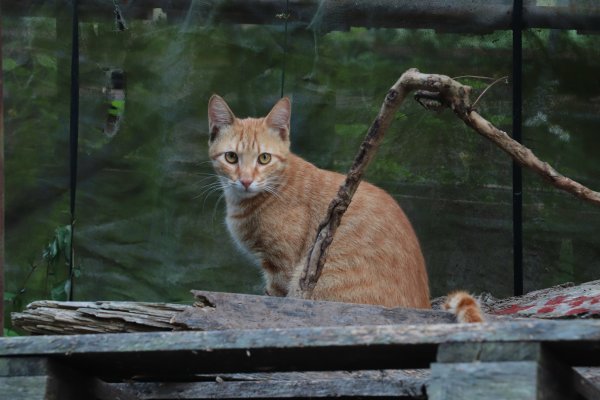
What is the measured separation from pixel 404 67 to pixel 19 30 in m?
2.29

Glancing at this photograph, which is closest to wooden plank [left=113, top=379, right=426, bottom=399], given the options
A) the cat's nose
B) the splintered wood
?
the splintered wood

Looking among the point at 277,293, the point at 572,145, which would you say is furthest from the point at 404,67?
the point at 277,293

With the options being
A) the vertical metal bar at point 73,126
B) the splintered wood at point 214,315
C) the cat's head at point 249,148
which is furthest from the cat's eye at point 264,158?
the splintered wood at point 214,315

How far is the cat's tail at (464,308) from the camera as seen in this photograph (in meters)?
3.32

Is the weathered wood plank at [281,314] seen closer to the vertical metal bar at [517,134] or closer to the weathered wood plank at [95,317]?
the weathered wood plank at [95,317]

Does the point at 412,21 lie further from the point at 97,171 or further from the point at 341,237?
the point at 97,171

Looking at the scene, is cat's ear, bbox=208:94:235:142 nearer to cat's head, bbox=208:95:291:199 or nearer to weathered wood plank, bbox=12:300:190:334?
cat's head, bbox=208:95:291:199

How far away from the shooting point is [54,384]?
2873 mm

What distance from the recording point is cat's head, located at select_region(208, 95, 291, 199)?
17.8 feet

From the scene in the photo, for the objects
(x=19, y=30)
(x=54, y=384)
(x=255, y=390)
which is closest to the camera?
(x=54, y=384)

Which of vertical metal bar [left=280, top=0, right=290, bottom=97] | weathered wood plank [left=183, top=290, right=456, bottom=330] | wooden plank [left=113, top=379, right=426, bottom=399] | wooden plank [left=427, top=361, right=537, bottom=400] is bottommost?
wooden plank [left=113, top=379, right=426, bottom=399]

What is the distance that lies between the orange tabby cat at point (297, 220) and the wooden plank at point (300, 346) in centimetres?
188

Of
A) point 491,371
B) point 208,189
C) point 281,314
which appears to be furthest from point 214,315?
point 208,189

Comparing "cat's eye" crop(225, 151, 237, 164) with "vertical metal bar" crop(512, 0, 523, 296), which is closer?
"cat's eye" crop(225, 151, 237, 164)
